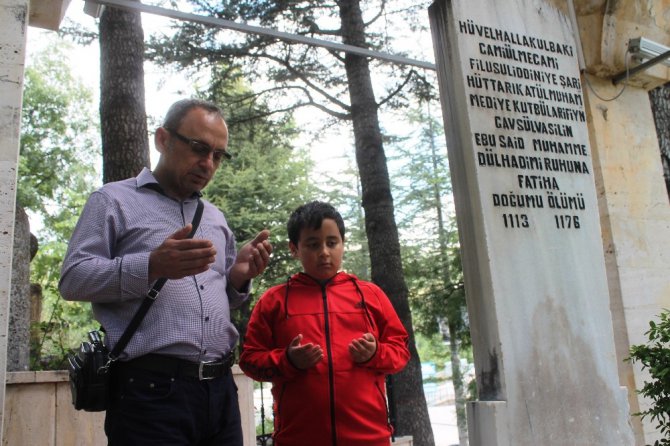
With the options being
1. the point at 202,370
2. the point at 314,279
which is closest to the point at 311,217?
the point at 314,279

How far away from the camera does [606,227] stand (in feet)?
16.1

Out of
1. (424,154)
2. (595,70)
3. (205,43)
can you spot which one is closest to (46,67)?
(424,154)

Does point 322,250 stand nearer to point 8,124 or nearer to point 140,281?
point 140,281

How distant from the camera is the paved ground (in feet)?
71.5

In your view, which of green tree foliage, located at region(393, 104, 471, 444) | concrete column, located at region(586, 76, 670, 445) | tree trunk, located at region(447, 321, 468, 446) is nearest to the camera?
concrete column, located at region(586, 76, 670, 445)

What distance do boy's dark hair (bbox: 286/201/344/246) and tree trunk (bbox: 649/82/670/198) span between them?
386 cm

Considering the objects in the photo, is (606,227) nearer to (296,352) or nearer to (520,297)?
(520,297)

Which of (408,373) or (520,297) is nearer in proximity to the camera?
(520,297)

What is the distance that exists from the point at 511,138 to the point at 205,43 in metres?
8.01

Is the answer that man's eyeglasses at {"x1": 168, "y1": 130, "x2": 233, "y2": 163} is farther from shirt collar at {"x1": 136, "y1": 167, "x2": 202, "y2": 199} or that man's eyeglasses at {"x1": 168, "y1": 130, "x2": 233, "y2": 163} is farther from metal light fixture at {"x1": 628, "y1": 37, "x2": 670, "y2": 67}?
metal light fixture at {"x1": 628, "y1": 37, "x2": 670, "y2": 67}

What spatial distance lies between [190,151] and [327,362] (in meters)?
1.12

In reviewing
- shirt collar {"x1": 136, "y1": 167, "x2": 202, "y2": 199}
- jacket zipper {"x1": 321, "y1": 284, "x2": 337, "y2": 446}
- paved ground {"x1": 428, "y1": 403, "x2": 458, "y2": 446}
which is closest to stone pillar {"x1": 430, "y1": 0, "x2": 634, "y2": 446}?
jacket zipper {"x1": 321, "y1": 284, "x2": 337, "y2": 446}

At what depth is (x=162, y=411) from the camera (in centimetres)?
215

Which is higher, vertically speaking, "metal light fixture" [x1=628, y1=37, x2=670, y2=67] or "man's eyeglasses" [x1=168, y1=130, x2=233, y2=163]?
"metal light fixture" [x1=628, y1=37, x2=670, y2=67]
